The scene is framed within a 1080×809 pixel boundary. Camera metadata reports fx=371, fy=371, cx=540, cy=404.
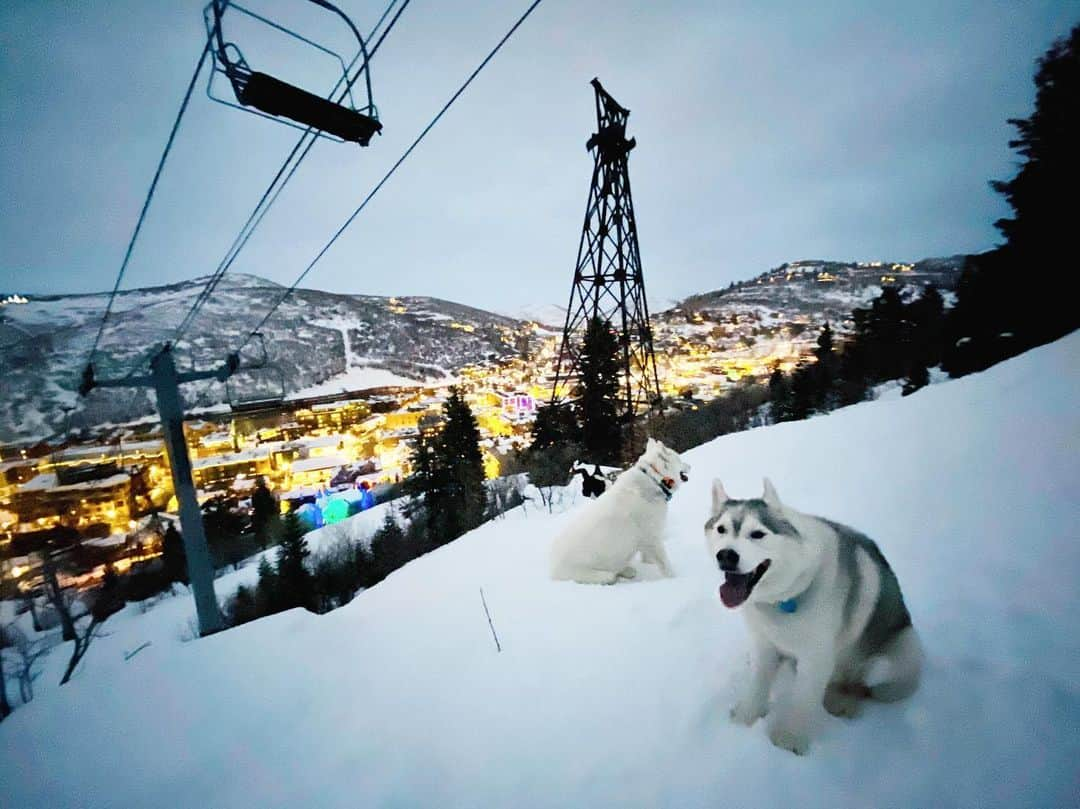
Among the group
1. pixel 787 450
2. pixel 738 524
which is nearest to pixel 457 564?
pixel 738 524

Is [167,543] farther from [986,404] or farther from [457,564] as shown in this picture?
[986,404]

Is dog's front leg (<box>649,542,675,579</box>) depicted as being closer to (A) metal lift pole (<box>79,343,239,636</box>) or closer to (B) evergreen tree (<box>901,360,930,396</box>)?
(A) metal lift pole (<box>79,343,239,636</box>)

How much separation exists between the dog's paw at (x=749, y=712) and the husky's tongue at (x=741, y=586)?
73cm

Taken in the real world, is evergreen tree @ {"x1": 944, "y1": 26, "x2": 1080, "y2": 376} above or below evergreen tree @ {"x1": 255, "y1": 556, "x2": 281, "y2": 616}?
above

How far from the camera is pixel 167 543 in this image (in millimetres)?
22969

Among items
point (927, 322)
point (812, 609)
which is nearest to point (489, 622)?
point (812, 609)

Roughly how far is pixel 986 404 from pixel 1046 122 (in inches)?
172

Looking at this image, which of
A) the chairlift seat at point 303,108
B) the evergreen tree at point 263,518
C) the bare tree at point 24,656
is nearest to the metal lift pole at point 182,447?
the bare tree at point 24,656

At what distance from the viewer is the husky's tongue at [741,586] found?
73.6 inches

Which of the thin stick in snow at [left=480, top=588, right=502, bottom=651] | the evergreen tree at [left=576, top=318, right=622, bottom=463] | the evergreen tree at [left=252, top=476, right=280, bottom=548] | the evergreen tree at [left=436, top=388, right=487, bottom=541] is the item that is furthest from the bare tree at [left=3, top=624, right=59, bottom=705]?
the evergreen tree at [left=576, top=318, right=622, bottom=463]

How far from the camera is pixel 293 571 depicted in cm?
1909

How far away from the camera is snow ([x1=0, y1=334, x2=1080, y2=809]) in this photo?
1.82 meters

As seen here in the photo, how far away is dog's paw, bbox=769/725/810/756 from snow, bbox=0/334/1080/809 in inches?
1.5

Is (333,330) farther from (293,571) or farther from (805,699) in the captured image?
(805,699)
